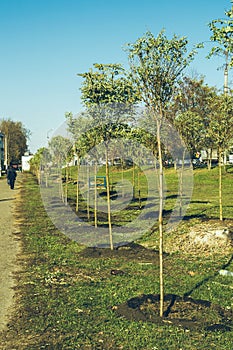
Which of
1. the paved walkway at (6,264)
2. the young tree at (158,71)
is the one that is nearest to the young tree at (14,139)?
the paved walkway at (6,264)

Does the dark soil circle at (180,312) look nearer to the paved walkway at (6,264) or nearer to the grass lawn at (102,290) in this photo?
the grass lawn at (102,290)

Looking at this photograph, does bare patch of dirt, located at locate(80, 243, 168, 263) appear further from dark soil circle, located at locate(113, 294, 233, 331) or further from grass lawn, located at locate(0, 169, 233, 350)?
dark soil circle, located at locate(113, 294, 233, 331)

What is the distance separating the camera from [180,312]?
7398mm

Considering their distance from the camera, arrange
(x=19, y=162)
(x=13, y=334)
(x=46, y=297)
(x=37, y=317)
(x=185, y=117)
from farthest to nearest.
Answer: (x=19, y=162)
(x=185, y=117)
(x=46, y=297)
(x=37, y=317)
(x=13, y=334)

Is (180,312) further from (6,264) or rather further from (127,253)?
(6,264)

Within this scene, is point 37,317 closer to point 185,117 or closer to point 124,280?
point 124,280

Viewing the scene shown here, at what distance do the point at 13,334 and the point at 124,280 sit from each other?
3312mm

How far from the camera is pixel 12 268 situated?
10.5m

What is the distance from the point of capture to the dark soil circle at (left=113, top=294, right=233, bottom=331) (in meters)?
6.83

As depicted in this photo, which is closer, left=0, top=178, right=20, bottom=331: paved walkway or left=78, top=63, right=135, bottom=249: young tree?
left=0, top=178, right=20, bottom=331: paved walkway

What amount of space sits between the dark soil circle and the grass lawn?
0.12 meters

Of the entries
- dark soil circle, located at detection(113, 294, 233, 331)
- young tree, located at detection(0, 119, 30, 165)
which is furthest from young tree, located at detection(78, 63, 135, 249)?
young tree, located at detection(0, 119, 30, 165)

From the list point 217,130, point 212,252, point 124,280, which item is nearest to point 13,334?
point 124,280

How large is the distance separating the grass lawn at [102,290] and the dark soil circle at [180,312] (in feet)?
0.40
